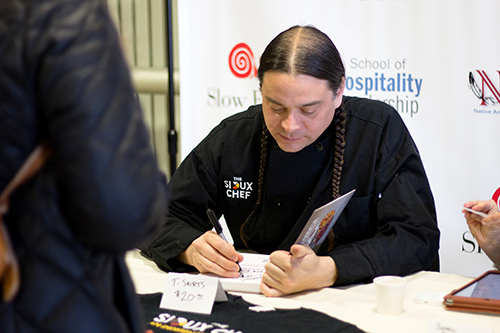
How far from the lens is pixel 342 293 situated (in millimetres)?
1421

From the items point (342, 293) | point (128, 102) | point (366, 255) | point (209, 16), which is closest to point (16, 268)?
point (128, 102)

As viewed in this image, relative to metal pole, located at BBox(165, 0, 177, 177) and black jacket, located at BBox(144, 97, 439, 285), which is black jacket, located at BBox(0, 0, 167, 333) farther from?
metal pole, located at BBox(165, 0, 177, 177)

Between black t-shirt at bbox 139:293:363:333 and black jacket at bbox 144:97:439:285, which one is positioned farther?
black jacket at bbox 144:97:439:285

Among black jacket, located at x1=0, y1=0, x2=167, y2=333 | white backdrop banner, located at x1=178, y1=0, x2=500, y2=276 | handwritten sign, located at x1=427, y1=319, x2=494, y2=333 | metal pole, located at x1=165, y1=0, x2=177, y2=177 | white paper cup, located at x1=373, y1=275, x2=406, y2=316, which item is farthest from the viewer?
metal pole, located at x1=165, y1=0, x2=177, y2=177

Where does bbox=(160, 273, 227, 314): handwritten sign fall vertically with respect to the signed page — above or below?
above

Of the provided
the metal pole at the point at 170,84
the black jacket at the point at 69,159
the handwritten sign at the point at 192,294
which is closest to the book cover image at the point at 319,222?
the handwritten sign at the point at 192,294

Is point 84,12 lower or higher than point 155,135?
higher

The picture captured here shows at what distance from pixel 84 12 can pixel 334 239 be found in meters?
1.34

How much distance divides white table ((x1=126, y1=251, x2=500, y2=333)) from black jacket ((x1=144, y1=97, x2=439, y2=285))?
0.08 meters

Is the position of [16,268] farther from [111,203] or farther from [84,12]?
[84,12]

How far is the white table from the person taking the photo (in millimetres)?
1201

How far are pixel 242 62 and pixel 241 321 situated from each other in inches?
80.2

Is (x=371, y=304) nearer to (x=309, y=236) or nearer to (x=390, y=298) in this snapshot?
(x=390, y=298)

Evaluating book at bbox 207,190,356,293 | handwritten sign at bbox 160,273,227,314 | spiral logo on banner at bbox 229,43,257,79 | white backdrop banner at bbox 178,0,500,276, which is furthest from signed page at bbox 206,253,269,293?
spiral logo on banner at bbox 229,43,257,79
